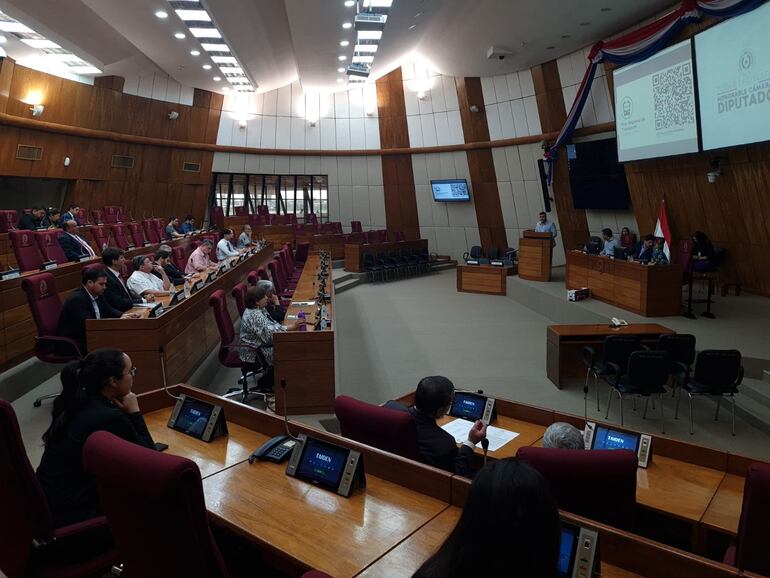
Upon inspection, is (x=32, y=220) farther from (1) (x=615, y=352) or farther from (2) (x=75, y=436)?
(1) (x=615, y=352)

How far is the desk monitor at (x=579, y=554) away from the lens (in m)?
1.46

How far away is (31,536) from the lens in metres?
1.83

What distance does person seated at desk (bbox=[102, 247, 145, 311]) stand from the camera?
15.6ft

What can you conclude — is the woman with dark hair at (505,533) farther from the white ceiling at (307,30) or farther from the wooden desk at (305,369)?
the white ceiling at (307,30)

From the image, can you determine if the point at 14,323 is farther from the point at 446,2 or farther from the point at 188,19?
the point at 446,2

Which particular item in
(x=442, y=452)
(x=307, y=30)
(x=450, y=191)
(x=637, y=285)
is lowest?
(x=442, y=452)

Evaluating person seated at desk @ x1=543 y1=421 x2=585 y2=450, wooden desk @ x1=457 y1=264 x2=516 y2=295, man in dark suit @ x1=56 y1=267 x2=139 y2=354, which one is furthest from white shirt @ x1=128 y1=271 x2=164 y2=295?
wooden desk @ x1=457 y1=264 x2=516 y2=295

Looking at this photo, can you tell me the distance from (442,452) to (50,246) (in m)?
5.78

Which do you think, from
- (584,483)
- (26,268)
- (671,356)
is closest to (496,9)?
(671,356)

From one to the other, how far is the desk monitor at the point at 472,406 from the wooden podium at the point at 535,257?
7.85 metres

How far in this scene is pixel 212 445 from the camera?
2482 millimetres

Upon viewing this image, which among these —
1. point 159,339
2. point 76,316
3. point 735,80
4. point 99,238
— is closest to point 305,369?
point 159,339

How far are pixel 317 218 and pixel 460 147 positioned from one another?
194 inches

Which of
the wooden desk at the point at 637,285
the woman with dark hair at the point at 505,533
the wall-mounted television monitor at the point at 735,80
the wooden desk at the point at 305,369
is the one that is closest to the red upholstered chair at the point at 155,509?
the woman with dark hair at the point at 505,533
